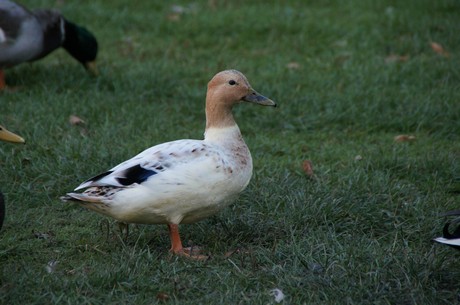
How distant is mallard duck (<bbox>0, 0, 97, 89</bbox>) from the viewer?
23.4 ft

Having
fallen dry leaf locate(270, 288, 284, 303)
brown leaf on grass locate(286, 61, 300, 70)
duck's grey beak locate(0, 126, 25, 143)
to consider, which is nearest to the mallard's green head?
brown leaf on grass locate(286, 61, 300, 70)

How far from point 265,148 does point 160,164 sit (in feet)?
6.67

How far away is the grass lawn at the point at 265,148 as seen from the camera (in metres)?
3.83

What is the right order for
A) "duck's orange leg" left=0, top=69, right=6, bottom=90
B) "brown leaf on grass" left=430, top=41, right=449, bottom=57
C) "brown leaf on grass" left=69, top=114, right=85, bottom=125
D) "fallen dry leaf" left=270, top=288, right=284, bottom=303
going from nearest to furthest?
"fallen dry leaf" left=270, top=288, right=284, bottom=303 < "brown leaf on grass" left=69, top=114, right=85, bottom=125 < "duck's orange leg" left=0, top=69, right=6, bottom=90 < "brown leaf on grass" left=430, top=41, right=449, bottom=57

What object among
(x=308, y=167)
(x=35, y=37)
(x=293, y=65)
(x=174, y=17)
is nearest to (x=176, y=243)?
(x=308, y=167)

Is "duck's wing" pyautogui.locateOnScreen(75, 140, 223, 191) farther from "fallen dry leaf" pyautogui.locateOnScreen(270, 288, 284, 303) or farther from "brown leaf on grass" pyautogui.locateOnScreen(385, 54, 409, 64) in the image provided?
"brown leaf on grass" pyautogui.locateOnScreen(385, 54, 409, 64)

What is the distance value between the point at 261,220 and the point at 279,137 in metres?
1.82

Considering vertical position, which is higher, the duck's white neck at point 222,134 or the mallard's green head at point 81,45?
the duck's white neck at point 222,134

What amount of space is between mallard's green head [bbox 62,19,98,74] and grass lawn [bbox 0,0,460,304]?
187 millimetres

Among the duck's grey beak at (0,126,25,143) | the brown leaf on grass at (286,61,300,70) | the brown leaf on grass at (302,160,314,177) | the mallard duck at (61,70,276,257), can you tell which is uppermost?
the duck's grey beak at (0,126,25,143)

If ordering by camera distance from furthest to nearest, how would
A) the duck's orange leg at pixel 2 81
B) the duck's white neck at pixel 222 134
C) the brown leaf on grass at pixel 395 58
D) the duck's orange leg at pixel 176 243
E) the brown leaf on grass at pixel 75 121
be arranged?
the brown leaf on grass at pixel 395 58 → the duck's orange leg at pixel 2 81 → the brown leaf on grass at pixel 75 121 → the duck's white neck at pixel 222 134 → the duck's orange leg at pixel 176 243

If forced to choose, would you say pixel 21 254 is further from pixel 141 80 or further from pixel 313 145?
pixel 141 80

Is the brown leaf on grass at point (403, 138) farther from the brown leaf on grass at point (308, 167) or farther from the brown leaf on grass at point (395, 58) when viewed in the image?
the brown leaf on grass at point (395, 58)

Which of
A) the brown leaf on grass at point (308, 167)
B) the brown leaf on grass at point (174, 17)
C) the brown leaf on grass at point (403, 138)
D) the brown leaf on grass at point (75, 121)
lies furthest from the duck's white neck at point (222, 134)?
the brown leaf on grass at point (174, 17)
